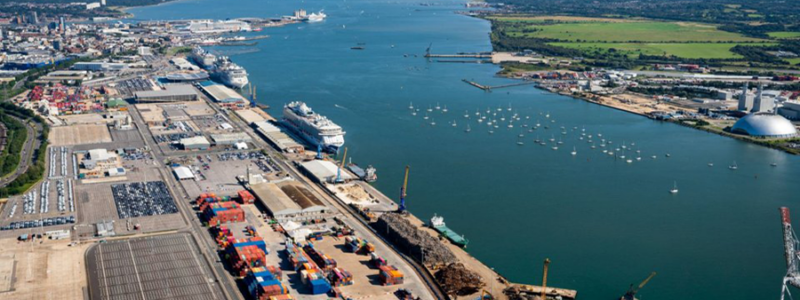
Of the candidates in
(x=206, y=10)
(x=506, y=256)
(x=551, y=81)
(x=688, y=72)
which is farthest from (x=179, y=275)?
(x=206, y=10)

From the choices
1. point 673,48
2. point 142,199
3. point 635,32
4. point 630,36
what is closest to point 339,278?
point 142,199

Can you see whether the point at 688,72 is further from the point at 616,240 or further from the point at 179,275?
the point at 179,275

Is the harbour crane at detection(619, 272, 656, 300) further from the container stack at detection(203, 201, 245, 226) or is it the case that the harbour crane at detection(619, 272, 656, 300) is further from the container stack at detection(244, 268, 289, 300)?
the container stack at detection(203, 201, 245, 226)

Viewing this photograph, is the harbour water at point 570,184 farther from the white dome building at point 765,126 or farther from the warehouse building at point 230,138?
the warehouse building at point 230,138

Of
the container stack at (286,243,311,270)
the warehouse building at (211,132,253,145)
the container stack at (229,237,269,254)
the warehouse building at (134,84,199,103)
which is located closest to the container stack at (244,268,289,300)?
the container stack at (286,243,311,270)

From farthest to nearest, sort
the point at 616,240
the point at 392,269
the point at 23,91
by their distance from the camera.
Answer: the point at 23,91 → the point at 616,240 → the point at 392,269

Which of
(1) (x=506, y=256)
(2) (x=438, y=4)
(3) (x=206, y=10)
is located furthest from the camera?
(2) (x=438, y=4)

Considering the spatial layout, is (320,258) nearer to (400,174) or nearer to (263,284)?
(263,284)
